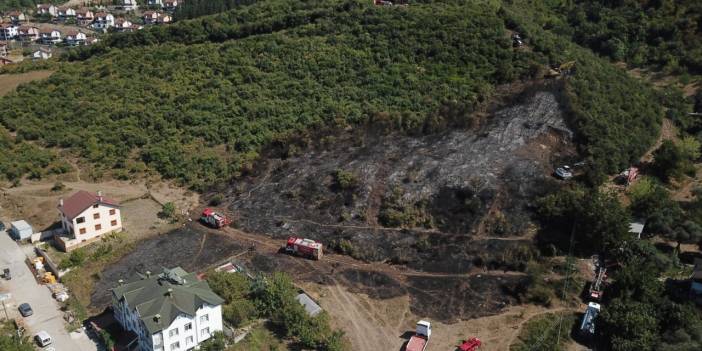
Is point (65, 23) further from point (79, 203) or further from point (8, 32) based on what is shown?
point (79, 203)

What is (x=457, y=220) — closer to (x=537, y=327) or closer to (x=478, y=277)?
(x=478, y=277)

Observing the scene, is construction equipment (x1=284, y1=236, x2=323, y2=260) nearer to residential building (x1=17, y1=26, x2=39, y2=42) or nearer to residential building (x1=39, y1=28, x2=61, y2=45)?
residential building (x1=39, y1=28, x2=61, y2=45)

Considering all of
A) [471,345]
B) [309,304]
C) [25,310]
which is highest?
[471,345]

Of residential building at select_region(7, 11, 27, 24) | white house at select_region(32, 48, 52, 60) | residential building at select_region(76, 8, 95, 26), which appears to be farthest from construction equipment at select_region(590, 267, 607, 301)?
residential building at select_region(7, 11, 27, 24)

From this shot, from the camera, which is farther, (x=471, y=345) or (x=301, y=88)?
(x=301, y=88)

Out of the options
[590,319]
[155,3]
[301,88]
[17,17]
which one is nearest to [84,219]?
[301,88]
